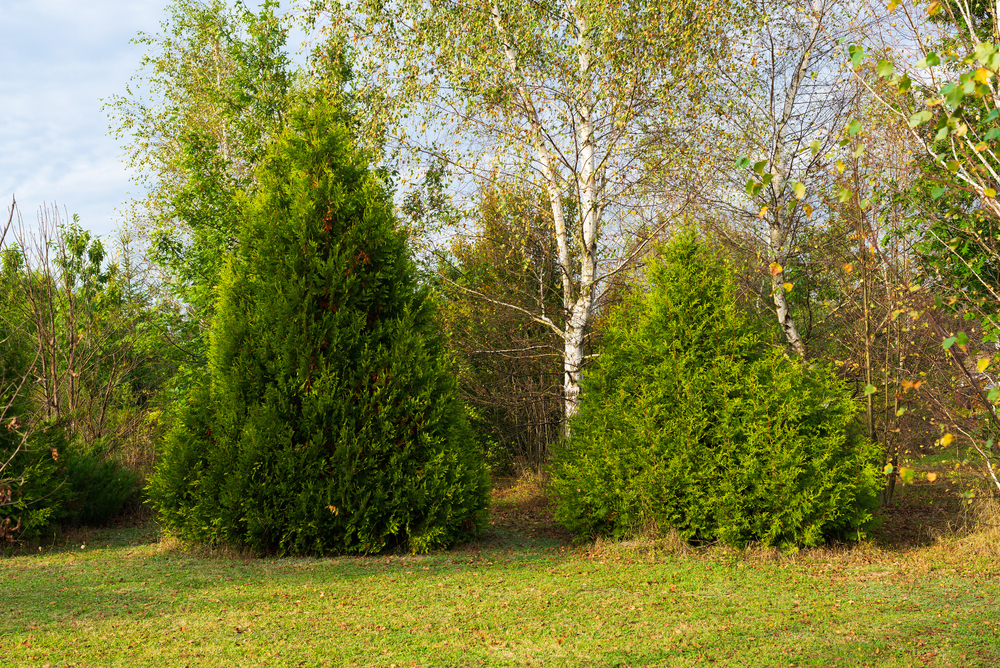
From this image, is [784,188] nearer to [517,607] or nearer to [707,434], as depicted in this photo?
[707,434]

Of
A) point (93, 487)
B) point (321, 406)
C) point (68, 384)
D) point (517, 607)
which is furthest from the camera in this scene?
point (68, 384)

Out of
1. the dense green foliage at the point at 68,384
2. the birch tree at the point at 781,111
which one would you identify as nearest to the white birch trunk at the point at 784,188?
the birch tree at the point at 781,111

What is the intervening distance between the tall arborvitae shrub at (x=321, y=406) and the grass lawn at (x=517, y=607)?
41cm

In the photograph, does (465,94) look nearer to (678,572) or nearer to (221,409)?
(221,409)

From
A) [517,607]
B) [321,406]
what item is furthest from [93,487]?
[517,607]

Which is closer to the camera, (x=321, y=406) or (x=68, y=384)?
(x=321, y=406)

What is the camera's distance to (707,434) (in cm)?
761

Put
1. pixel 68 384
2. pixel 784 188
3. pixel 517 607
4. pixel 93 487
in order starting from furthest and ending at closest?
pixel 68 384, pixel 784 188, pixel 93 487, pixel 517 607

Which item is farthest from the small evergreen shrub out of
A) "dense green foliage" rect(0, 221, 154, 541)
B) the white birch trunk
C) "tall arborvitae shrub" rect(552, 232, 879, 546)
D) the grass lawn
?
the white birch trunk

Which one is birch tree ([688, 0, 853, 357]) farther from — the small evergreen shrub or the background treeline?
the small evergreen shrub

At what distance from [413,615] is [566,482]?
10.6 feet

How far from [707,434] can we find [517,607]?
3.05 m

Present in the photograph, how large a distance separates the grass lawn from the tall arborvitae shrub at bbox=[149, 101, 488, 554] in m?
0.41

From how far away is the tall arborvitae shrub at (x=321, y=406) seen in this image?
7.55 m
